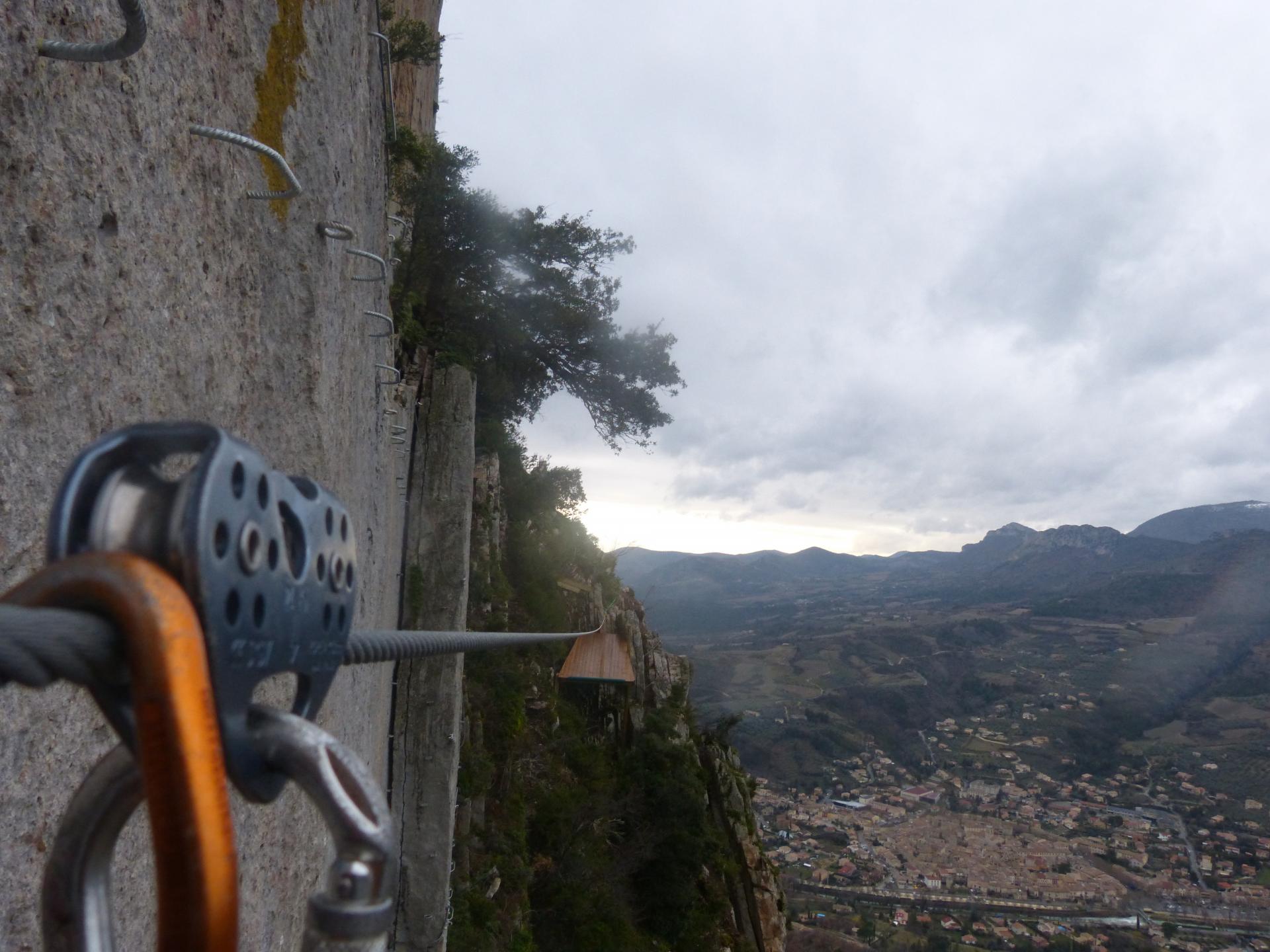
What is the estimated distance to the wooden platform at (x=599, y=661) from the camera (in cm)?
1338

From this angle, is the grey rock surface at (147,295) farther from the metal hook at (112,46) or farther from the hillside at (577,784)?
the hillside at (577,784)

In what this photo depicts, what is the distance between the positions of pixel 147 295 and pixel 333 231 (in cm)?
131

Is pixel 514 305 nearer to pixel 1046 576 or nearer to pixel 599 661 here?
pixel 599 661

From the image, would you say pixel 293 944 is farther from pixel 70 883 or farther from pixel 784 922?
pixel 784 922

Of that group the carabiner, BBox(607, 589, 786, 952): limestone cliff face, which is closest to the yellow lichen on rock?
the carabiner

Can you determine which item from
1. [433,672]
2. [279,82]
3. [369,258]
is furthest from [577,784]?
[279,82]

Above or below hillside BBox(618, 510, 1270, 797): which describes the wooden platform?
above

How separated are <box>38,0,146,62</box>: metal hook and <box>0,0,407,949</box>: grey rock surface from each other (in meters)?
0.03

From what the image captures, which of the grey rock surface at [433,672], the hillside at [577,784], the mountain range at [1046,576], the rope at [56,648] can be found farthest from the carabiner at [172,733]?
the mountain range at [1046,576]

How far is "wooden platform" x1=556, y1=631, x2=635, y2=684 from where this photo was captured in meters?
13.4

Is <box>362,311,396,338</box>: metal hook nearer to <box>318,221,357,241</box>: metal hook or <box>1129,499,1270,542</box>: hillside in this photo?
<box>318,221,357,241</box>: metal hook

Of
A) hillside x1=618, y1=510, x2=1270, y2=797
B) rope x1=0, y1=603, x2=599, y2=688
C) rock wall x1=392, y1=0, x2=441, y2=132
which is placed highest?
rock wall x1=392, y1=0, x2=441, y2=132

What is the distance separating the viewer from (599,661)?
13641mm

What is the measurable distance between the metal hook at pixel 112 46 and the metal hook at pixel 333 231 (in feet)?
4.82
